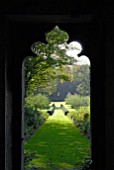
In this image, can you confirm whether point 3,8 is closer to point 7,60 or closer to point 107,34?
point 7,60

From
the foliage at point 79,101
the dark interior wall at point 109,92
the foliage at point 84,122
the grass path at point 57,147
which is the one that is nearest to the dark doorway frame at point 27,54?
the dark interior wall at point 109,92

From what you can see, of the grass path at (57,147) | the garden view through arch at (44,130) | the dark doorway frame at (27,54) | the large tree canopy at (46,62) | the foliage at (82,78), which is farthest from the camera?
the foliage at (82,78)

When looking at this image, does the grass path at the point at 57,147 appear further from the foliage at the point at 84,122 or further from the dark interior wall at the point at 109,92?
the dark interior wall at the point at 109,92

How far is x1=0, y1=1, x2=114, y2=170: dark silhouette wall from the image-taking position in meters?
2.54

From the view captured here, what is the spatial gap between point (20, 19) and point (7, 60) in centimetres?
47

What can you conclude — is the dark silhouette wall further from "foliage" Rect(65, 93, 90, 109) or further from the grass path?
"foliage" Rect(65, 93, 90, 109)

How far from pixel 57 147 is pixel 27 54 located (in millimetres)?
5760

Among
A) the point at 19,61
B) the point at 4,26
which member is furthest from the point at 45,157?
the point at 4,26

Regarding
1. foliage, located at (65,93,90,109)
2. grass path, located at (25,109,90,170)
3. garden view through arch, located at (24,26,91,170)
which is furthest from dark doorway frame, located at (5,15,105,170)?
foliage, located at (65,93,90,109)

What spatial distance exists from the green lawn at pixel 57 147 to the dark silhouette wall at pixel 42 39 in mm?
2349

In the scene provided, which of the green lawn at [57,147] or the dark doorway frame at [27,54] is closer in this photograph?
the dark doorway frame at [27,54]

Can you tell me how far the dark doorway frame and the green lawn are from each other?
7.38 ft

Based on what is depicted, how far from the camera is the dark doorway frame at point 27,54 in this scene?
2.79 metres

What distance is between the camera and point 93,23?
2.88m
